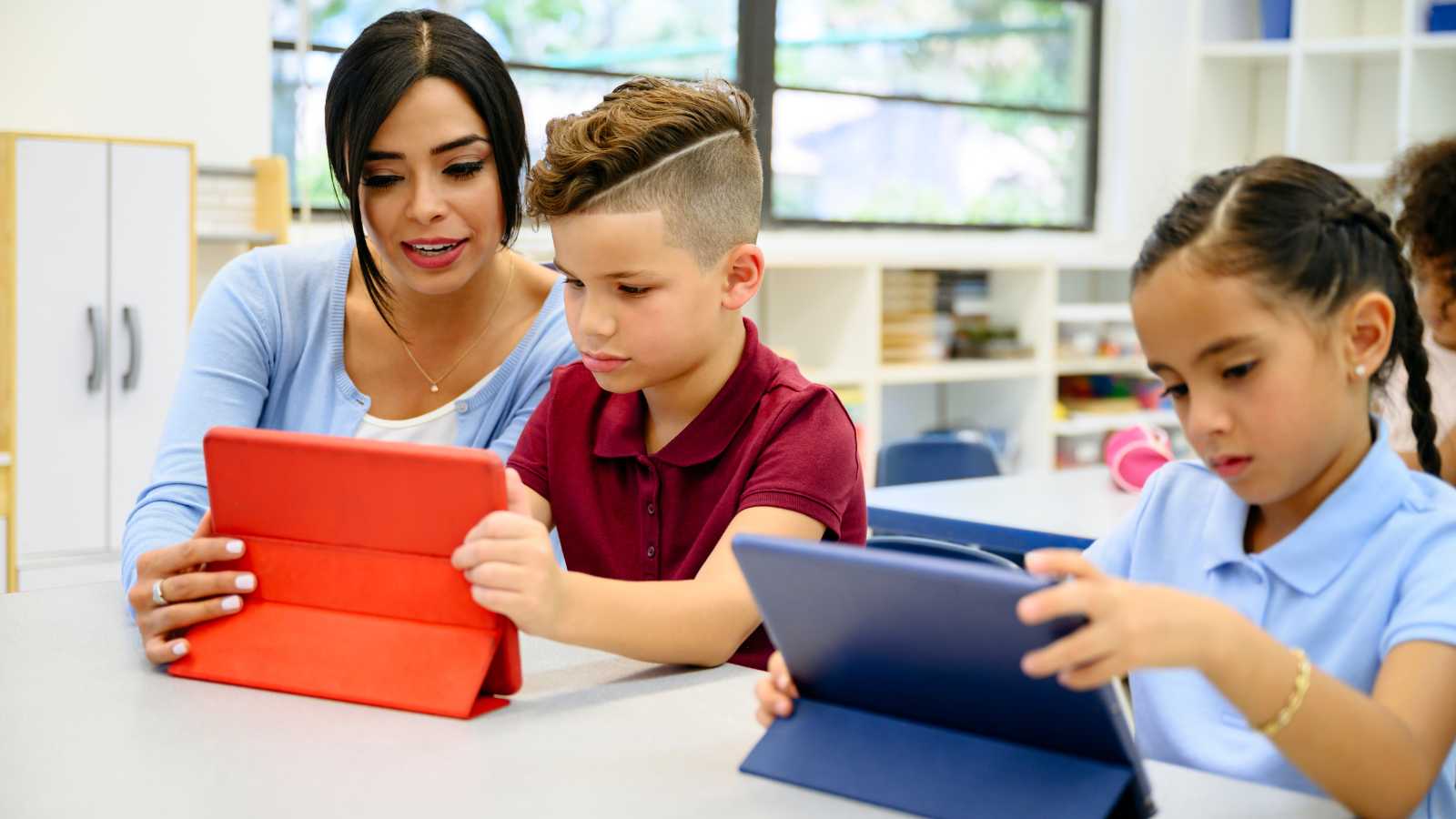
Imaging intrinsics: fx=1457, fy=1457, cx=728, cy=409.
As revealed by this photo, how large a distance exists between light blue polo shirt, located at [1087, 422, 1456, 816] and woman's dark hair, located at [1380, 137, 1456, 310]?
0.81 m

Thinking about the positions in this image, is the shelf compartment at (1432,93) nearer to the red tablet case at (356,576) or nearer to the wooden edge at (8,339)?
the wooden edge at (8,339)

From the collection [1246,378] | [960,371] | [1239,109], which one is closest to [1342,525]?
[1246,378]

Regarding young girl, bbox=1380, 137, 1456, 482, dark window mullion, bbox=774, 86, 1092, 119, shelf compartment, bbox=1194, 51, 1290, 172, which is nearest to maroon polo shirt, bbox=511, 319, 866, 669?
young girl, bbox=1380, 137, 1456, 482

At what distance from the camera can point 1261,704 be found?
2.85ft

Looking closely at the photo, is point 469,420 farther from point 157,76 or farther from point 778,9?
point 778,9

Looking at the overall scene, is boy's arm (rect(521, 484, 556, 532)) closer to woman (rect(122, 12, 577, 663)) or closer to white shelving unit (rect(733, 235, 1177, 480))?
woman (rect(122, 12, 577, 663))

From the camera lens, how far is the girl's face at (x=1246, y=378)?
1017mm

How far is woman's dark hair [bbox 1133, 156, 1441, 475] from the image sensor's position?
1.05 meters

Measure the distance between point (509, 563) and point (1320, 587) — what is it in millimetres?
599

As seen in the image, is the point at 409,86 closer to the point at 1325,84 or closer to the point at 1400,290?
the point at 1400,290

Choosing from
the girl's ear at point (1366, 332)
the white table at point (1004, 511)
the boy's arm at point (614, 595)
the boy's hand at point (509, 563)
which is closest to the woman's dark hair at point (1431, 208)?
the white table at point (1004, 511)

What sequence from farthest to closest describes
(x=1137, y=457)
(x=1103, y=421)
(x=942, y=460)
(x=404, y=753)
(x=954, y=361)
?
(x=1103, y=421) → (x=954, y=361) → (x=942, y=460) → (x=1137, y=457) → (x=404, y=753)

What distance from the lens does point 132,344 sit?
3.49m

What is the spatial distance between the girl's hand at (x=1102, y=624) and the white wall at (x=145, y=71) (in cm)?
346
